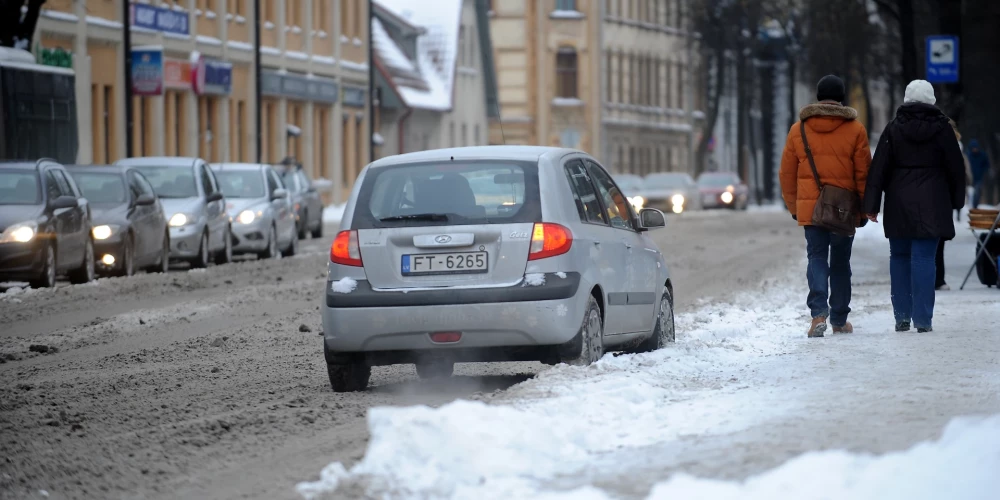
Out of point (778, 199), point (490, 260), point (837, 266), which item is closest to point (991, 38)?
point (837, 266)

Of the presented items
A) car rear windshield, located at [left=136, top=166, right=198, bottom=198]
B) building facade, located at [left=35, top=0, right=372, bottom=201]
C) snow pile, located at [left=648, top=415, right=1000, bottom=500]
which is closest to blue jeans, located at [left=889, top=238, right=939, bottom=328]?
snow pile, located at [left=648, top=415, right=1000, bottom=500]

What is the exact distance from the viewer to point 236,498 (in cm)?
753

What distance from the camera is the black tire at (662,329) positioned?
12.9 m

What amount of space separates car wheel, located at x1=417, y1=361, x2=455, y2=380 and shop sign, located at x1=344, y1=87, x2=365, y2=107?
169ft

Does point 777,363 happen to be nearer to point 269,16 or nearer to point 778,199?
point 269,16

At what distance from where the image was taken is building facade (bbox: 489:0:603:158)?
90.8 m

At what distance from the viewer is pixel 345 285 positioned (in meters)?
11.0

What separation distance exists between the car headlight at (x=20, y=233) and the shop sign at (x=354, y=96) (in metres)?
42.7

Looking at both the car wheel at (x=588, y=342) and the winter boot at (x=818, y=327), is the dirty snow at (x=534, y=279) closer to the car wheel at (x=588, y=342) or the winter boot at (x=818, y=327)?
the car wheel at (x=588, y=342)

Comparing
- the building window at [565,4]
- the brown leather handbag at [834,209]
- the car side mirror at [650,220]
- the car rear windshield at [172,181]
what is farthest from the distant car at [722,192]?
the car side mirror at [650,220]

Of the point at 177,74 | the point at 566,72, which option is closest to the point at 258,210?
the point at 177,74

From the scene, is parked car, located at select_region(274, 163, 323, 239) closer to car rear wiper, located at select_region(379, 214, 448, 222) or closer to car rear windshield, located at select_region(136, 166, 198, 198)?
car rear windshield, located at select_region(136, 166, 198, 198)

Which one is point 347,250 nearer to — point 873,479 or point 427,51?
point 873,479

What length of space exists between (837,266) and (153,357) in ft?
15.9
